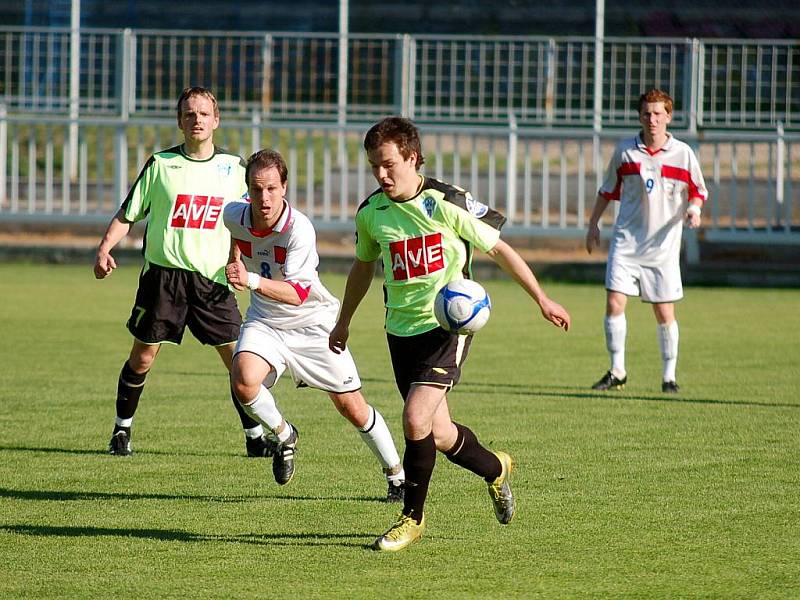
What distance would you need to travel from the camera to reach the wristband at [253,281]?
6012 mm

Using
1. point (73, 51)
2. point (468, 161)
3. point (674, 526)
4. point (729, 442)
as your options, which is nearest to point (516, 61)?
point (468, 161)

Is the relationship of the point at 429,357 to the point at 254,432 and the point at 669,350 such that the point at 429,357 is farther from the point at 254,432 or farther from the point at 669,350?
the point at 669,350

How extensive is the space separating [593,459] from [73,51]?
59.2ft

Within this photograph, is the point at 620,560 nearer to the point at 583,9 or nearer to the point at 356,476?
the point at 356,476

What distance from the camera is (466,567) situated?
5355 mm

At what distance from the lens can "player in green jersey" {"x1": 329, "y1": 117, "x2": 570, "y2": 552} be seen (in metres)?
5.64

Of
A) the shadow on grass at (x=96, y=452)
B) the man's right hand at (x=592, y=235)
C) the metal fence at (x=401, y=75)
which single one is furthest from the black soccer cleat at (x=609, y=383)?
the metal fence at (x=401, y=75)

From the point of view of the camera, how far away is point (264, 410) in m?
6.72

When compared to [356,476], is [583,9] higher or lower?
higher

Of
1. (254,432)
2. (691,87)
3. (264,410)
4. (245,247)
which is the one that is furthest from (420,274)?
(691,87)

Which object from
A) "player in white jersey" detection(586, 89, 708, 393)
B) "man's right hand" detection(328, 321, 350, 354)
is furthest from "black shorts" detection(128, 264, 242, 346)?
"player in white jersey" detection(586, 89, 708, 393)

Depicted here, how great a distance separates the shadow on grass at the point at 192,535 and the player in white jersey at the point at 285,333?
76cm

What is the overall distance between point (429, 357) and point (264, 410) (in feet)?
4.09

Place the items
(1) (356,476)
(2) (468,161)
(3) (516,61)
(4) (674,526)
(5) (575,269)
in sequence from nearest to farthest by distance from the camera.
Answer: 1. (4) (674,526)
2. (1) (356,476)
3. (5) (575,269)
4. (2) (468,161)
5. (3) (516,61)
